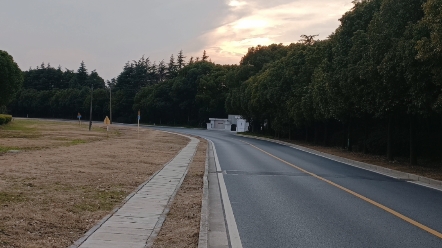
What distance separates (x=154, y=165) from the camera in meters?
20.4

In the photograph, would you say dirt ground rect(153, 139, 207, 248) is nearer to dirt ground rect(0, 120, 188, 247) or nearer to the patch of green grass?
dirt ground rect(0, 120, 188, 247)

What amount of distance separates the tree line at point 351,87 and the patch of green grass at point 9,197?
12390 millimetres

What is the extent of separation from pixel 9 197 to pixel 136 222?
3.66 m

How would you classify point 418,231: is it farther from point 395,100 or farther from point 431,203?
point 395,100

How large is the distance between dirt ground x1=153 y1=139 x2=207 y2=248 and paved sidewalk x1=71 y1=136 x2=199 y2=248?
147 mm

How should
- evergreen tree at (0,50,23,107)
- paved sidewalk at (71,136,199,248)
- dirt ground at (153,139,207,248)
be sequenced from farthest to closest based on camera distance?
evergreen tree at (0,50,23,107), dirt ground at (153,139,207,248), paved sidewalk at (71,136,199,248)

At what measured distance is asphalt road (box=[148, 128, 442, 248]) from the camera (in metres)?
7.53

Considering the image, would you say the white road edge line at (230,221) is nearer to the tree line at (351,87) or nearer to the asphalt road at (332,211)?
the asphalt road at (332,211)

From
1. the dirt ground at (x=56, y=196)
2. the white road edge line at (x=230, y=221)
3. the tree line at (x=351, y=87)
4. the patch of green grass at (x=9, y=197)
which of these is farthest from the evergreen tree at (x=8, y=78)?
the patch of green grass at (x=9, y=197)

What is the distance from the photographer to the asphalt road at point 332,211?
7531 millimetres

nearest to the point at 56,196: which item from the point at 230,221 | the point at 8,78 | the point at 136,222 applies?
the point at 136,222

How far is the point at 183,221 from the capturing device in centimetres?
867

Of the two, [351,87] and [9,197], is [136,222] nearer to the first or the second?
[9,197]

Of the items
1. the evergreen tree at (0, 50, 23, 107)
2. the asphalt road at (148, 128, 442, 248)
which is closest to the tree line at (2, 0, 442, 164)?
the asphalt road at (148, 128, 442, 248)
